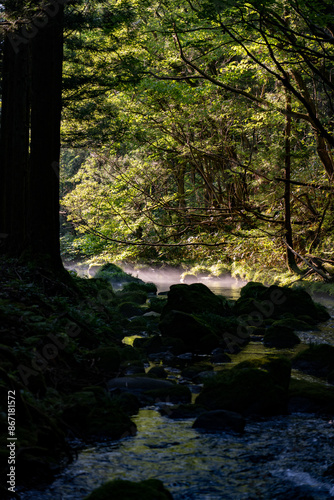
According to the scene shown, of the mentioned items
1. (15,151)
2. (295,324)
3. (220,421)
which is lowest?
(220,421)

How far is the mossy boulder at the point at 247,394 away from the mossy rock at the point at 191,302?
4.51 m

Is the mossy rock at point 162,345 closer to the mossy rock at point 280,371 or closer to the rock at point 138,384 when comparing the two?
the rock at point 138,384

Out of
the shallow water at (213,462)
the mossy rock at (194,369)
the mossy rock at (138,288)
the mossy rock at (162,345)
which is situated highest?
the mossy rock at (138,288)

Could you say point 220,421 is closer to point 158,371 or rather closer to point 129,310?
point 158,371

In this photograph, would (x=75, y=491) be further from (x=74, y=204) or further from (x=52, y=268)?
(x=74, y=204)

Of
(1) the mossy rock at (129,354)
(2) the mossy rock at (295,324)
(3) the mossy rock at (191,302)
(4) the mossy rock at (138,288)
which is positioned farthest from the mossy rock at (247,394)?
(4) the mossy rock at (138,288)

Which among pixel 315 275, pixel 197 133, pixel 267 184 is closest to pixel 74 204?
pixel 197 133

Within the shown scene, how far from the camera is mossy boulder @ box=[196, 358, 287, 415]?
5.34 m

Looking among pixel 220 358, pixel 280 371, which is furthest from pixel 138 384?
pixel 220 358

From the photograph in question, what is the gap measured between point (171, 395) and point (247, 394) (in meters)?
0.87

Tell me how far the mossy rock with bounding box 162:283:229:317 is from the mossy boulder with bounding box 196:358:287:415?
4.51 m
